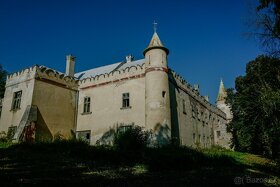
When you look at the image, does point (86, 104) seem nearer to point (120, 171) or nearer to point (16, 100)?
point (16, 100)

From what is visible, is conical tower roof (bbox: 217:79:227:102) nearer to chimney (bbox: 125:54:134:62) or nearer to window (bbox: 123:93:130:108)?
chimney (bbox: 125:54:134:62)

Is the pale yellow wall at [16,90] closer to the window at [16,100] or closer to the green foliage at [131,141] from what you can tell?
the window at [16,100]

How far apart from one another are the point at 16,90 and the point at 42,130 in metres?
4.81

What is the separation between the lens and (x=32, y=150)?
516 inches

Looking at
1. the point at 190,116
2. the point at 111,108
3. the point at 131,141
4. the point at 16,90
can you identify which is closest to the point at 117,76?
the point at 111,108

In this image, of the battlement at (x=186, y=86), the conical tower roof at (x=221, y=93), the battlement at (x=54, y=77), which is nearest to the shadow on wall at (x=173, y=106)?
the battlement at (x=186, y=86)

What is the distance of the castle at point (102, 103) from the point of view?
1920cm

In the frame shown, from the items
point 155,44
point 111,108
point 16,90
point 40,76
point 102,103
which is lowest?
point 111,108

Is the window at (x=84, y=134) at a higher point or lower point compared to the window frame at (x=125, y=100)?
lower

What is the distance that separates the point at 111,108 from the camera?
71.4ft

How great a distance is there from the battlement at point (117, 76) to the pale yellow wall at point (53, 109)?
174 centimetres

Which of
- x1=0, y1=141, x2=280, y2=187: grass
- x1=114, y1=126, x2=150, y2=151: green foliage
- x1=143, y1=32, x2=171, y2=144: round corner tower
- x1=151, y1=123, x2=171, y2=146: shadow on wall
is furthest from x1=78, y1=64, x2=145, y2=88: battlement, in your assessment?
x1=0, y1=141, x2=280, y2=187: grass

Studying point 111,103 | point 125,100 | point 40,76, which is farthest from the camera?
point 111,103

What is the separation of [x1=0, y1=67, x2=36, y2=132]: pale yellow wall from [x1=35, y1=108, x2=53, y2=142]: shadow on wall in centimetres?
152
